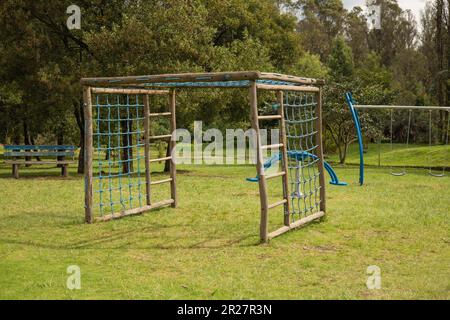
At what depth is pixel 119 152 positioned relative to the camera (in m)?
18.7

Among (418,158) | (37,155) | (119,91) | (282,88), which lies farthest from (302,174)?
(418,158)

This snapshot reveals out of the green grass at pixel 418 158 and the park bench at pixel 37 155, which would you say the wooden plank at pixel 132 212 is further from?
the green grass at pixel 418 158

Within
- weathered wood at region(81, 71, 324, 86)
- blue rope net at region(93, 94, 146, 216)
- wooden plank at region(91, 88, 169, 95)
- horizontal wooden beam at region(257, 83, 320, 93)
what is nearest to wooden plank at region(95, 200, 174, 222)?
blue rope net at region(93, 94, 146, 216)

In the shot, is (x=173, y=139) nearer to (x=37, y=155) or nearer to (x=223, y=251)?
(x=223, y=251)

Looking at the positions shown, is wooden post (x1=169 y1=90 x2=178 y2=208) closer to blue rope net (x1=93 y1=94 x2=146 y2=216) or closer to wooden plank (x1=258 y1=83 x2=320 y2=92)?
blue rope net (x1=93 y1=94 x2=146 y2=216)

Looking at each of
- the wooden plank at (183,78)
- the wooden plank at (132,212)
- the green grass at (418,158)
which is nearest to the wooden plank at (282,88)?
the wooden plank at (183,78)

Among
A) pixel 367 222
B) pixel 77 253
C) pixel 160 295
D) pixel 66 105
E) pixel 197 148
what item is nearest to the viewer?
pixel 160 295

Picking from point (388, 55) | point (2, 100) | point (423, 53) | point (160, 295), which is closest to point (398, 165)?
point (2, 100)

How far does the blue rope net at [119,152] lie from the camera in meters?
9.85

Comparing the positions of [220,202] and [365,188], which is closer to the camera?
[220,202]

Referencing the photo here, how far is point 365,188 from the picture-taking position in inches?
537

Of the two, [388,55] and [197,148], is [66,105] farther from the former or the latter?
[388,55]

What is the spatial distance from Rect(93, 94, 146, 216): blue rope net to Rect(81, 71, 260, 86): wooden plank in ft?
1.64

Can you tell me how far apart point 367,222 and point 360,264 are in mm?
2663
